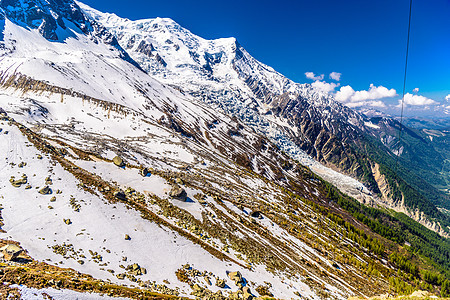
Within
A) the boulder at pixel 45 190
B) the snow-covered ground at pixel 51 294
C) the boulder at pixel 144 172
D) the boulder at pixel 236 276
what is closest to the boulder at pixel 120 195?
the boulder at pixel 45 190

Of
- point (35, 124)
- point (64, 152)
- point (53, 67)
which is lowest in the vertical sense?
point (35, 124)

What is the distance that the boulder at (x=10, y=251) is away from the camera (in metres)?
23.3

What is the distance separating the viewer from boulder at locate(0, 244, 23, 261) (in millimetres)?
23312

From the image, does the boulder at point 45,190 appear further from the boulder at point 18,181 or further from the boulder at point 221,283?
the boulder at point 221,283

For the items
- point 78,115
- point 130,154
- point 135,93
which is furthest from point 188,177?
point 135,93

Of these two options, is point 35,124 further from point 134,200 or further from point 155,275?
point 155,275

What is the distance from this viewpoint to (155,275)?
101ft

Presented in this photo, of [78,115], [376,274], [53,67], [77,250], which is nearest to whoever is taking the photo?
[77,250]

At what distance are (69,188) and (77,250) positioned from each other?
52.6 ft

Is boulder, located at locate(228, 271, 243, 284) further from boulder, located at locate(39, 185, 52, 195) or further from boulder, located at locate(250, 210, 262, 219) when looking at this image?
boulder, located at locate(39, 185, 52, 195)

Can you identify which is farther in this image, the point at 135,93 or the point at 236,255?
the point at 135,93

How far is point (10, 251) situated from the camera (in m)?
23.8

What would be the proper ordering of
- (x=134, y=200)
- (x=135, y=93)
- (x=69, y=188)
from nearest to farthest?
1. (x=69, y=188)
2. (x=134, y=200)
3. (x=135, y=93)

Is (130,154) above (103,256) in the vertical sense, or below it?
above
